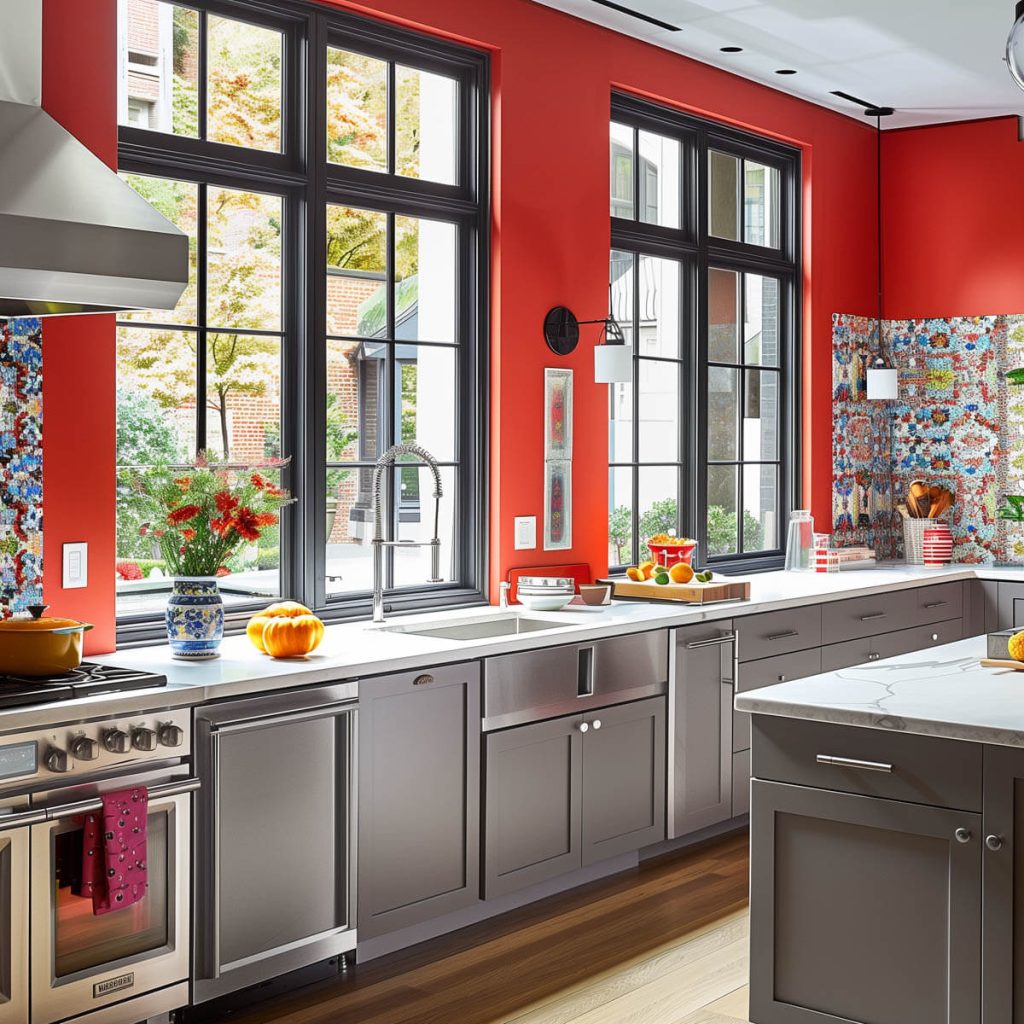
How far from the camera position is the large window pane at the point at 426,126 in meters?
4.78

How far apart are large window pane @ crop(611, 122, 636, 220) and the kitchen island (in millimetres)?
3102

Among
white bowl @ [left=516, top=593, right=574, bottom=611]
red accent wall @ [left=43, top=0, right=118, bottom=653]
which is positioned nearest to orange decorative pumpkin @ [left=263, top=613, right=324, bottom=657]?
red accent wall @ [left=43, top=0, right=118, bottom=653]

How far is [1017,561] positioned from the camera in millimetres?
7078

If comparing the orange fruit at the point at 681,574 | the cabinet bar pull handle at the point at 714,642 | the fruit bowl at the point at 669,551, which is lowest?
the cabinet bar pull handle at the point at 714,642

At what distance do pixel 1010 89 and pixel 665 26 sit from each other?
1.98 metres

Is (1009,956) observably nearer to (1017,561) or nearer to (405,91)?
(405,91)

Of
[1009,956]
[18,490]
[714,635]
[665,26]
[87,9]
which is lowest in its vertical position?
[1009,956]

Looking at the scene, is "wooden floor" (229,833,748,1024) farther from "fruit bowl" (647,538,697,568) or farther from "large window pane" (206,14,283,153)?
"large window pane" (206,14,283,153)

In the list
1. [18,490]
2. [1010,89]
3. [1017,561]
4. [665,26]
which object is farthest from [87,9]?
[1017,561]

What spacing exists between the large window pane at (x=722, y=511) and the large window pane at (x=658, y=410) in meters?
0.35

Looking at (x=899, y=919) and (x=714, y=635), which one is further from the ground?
(x=714, y=635)

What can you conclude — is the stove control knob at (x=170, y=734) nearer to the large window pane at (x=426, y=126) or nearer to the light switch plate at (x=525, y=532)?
the light switch plate at (x=525, y=532)

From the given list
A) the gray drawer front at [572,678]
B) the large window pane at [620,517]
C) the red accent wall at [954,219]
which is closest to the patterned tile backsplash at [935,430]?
the red accent wall at [954,219]

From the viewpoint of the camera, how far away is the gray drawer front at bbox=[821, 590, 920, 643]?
226 inches
